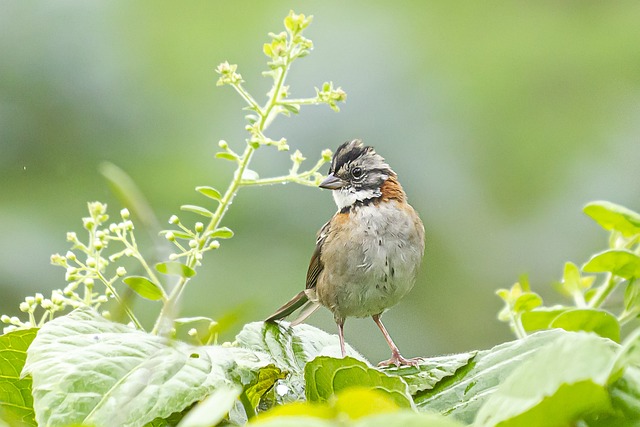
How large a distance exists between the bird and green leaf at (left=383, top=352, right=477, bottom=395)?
1060 millimetres

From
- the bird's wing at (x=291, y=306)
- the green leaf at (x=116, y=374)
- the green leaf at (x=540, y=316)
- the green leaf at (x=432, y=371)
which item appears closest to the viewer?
the green leaf at (x=116, y=374)

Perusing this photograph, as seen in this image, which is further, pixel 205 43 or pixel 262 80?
pixel 205 43

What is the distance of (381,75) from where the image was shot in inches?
141

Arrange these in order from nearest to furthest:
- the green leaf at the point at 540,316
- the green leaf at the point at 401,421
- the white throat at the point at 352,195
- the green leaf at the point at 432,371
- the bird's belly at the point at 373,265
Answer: the green leaf at the point at 401,421, the green leaf at the point at 432,371, the green leaf at the point at 540,316, the bird's belly at the point at 373,265, the white throat at the point at 352,195

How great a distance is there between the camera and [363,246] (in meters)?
2.11

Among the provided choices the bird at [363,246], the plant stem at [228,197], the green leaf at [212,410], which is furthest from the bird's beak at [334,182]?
the green leaf at [212,410]

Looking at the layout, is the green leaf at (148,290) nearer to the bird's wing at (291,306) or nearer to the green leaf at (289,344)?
the green leaf at (289,344)

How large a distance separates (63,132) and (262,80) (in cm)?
73

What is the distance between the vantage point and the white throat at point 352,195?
87.4 inches

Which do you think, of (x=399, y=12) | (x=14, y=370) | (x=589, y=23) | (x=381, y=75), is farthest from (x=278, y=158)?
(x=14, y=370)

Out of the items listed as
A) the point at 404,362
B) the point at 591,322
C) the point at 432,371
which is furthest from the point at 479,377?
the point at 404,362

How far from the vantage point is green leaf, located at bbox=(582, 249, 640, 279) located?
0.91 meters

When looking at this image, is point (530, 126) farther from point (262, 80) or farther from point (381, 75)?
point (262, 80)

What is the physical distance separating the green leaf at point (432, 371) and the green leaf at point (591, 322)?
0.10 meters
